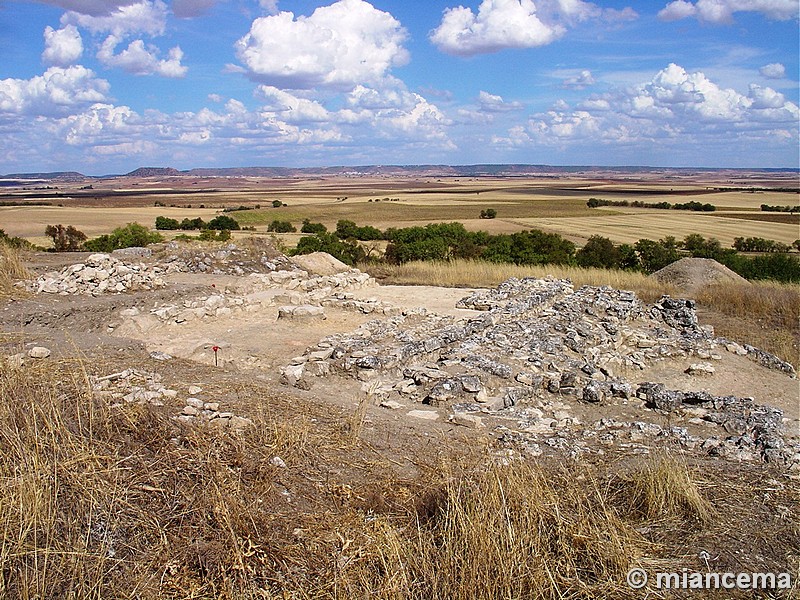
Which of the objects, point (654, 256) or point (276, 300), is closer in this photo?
point (276, 300)

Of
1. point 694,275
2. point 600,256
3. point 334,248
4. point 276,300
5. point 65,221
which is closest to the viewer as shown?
point 276,300

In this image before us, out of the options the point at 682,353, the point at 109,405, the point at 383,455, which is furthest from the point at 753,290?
the point at 109,405

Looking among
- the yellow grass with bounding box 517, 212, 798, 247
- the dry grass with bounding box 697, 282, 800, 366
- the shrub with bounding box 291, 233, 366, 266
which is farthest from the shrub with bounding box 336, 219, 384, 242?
the dry grass with bounding box 697, 282, 800, 366

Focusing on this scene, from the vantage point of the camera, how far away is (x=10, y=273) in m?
13.3

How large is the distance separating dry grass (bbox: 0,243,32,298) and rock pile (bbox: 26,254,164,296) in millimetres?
339

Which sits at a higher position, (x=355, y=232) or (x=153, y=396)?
(x=355, y=232)

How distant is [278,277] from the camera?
1628 cm

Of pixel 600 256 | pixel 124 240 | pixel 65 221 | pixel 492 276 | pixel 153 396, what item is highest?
pixel 65 221

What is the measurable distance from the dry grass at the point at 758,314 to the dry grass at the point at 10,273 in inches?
595

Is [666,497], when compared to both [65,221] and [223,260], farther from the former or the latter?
[65,221]

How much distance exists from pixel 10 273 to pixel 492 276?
42.2 ft

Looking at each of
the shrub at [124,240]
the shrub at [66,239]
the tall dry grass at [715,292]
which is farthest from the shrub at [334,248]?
the shrub at [66,239]

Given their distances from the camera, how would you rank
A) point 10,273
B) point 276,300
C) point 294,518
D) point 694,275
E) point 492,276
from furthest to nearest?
1. point 492,276
2. point 694,275
3. point 276,300
4. point 10,273
5. point 294,518

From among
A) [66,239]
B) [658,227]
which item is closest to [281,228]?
[66,239]
